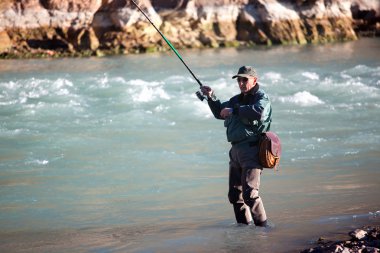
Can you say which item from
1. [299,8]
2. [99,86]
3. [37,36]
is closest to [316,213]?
[99,86]

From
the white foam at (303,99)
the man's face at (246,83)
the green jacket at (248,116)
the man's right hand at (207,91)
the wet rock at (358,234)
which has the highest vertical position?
the man's face at (246,83)

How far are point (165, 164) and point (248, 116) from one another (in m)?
3.58

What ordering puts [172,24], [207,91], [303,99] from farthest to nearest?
[172,24]
[303,99]
[207,91]

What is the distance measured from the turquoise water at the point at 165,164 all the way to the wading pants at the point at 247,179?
18 cm

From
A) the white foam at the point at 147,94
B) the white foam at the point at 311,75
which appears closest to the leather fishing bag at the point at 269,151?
the white foam at the point at 147,94

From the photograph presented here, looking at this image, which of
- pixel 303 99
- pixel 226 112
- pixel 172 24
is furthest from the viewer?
pixel 172 24

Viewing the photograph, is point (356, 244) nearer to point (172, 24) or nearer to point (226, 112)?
point (226, 112)

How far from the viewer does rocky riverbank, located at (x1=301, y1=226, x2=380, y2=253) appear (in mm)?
4387

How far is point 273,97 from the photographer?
1427 cm

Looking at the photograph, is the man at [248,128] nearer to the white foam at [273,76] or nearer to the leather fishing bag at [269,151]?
the leather fishing bag at [269,151]

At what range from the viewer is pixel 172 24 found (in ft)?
101

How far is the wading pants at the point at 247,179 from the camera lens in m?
5.38

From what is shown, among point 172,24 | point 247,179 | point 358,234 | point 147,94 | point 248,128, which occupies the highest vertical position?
point 248,128

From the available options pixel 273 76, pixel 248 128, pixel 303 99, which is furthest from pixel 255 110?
pixel 273 76
